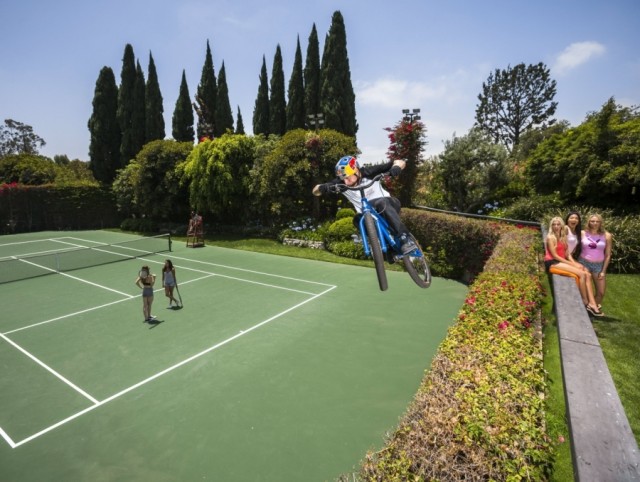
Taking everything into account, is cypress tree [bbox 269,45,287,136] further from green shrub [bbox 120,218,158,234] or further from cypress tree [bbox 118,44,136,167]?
cypress tree [bbox 118,44,136,167]

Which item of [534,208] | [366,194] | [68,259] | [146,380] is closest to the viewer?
[366,194]

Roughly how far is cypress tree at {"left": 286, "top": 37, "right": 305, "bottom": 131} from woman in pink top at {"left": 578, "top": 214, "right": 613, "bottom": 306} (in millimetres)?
40417

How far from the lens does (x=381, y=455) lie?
396cm

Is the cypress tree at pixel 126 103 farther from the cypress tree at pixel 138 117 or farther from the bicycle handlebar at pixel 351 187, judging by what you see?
the bicycle handlebar at pixel 351 187

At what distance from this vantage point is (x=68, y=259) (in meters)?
24.5

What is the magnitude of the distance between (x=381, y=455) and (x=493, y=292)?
17.5 feet

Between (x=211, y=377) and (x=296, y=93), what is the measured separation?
4054 centimetres

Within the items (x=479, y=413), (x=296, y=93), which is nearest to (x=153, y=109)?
(x=296, y=93)

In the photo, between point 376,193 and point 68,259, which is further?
point 68,259

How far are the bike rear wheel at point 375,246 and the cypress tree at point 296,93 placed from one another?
4393cm

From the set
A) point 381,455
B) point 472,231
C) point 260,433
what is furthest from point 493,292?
point 472,231

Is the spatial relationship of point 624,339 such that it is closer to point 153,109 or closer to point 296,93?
point 296,93

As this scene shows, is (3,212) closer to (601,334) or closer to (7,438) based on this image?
(7,438)

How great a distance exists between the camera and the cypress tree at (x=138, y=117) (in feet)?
159
